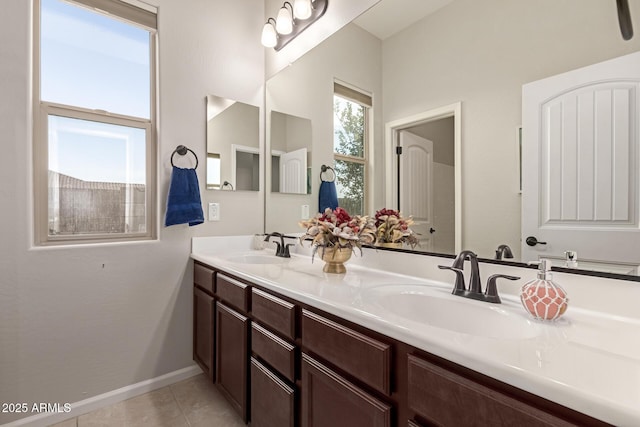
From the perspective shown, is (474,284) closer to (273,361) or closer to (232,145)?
(273,361)

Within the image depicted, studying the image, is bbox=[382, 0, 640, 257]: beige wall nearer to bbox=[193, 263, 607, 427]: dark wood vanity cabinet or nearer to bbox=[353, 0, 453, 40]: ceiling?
bbox=[353, 0, 453, 40]: ceiling

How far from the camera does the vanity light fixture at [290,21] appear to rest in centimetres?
196

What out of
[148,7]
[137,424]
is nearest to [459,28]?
[148,7]

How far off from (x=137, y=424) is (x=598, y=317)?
208 centimetres

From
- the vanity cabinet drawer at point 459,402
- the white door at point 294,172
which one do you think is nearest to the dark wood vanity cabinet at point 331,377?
the vanity cabinet drawer at point 459,402

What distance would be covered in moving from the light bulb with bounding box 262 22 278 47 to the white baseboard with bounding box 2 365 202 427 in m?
2.31

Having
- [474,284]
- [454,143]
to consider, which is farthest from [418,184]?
[474,284]

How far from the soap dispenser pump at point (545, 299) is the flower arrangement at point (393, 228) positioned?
57cm

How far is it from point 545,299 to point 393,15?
1.36 m

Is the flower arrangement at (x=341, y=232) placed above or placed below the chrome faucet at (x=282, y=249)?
above

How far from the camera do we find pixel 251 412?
1456mm

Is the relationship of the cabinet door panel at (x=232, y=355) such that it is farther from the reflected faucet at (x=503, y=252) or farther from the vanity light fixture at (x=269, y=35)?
the vanity light fixture at (x=269, y=35)

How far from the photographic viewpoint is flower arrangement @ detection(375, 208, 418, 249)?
1.43m

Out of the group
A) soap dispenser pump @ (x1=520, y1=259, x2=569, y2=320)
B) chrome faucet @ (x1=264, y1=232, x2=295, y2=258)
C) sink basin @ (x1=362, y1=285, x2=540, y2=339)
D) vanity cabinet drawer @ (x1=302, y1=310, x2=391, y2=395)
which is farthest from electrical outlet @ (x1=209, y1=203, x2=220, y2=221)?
soap dispenser pump @ (x1=520, y1=259, x2=569, y2=320)
